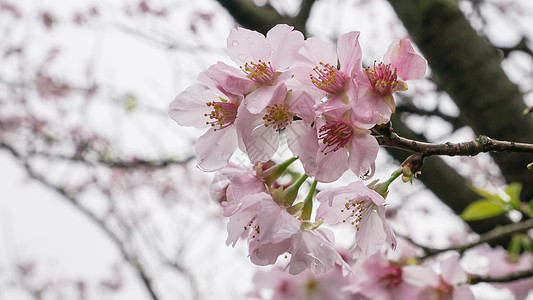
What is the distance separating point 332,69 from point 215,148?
7.7 inches

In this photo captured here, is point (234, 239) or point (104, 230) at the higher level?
point (234, 239)

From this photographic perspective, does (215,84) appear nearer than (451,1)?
Yes

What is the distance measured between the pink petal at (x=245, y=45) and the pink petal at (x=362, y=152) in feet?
0.56

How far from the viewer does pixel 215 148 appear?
0.64m

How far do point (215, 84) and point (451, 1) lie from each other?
1.28 metres

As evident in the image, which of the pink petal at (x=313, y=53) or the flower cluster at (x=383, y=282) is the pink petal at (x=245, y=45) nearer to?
the pink petal at (x=313, y=53)

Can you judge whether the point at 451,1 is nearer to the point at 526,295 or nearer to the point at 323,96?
the point at 526,295

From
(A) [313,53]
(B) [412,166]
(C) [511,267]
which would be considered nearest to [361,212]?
(B) [412,166]

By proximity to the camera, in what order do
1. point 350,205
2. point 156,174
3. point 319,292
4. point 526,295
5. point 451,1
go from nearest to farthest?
1. point 350,205
2. point 319,292
3. point 526,295
4. point 451,1
5. point 156,174

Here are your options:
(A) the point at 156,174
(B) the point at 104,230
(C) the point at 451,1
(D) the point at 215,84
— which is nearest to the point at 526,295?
(C) the point at 451,1

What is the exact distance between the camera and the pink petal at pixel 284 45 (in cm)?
59

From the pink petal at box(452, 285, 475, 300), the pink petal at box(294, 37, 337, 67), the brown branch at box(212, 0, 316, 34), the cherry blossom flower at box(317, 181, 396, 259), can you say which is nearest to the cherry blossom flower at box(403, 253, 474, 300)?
the pink petal at box(452, 285, 475, 300)

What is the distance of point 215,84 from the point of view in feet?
2.01

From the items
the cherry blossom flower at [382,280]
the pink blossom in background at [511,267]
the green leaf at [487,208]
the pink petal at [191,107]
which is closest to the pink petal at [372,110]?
the pink petal at [191,107]
